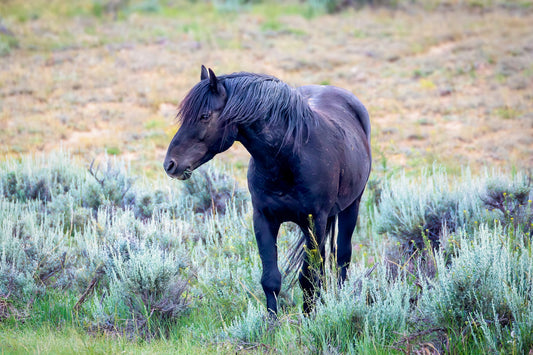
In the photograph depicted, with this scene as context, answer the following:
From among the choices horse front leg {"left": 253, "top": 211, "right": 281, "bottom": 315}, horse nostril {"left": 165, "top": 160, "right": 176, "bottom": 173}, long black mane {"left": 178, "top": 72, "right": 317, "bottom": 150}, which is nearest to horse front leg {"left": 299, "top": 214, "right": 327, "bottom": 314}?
horse front leg {"left": 253, "top": 211, "right": 281, "bottom": 315}

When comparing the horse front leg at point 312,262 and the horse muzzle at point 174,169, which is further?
the horse front leg at point 312,262

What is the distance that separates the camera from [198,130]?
12.2ft

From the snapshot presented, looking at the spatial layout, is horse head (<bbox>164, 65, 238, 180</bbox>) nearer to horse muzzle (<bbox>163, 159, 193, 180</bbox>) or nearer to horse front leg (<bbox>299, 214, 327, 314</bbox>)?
horse muzzle (<bbox>163, 159, 193, 180</bbox>)

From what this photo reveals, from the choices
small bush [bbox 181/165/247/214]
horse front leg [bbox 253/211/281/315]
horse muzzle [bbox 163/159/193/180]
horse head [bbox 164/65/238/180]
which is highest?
horse head [bbox 164/65/238/180]

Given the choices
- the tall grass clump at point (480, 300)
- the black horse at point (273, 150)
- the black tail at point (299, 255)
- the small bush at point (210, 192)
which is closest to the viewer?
the tall grass clump at point (480, 300)

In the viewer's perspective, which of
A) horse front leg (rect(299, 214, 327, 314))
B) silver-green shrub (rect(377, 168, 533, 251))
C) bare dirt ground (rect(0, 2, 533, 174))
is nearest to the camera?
horse front leg (rect(299, 214, 327, 314))

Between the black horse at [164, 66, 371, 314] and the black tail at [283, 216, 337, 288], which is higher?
the black horse at [164, 66, 371, 314]

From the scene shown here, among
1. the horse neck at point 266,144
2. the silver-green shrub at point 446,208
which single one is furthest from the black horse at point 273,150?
the silver-green shrub at point 446,208

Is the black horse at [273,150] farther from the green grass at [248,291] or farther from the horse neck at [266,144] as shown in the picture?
the green grass at [248,291]

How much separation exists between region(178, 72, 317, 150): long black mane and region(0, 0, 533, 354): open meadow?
1291mm

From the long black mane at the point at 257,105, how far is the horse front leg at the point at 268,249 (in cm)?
67

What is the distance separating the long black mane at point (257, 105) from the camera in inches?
147

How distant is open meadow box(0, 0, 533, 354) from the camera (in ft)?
12.9

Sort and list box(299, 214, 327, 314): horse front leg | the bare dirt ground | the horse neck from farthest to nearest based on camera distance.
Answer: the bare dirt ground → box(299, 214, 327, 314): horse front leg → the horse neck
